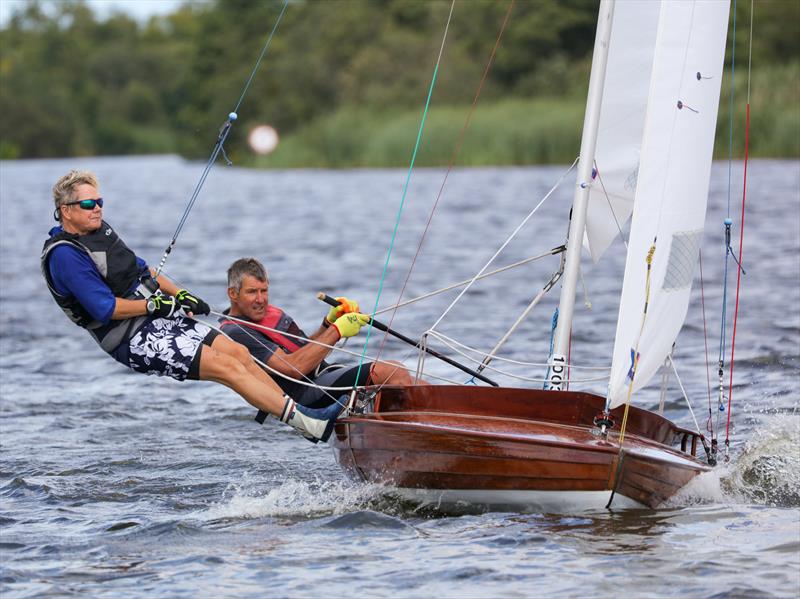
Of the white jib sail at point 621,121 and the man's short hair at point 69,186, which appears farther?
the white jib sail at point 621,121

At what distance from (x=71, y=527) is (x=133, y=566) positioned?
788 mm

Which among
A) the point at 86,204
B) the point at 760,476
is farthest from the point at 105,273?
the point at 760,476

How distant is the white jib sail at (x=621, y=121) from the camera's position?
6.83 metres

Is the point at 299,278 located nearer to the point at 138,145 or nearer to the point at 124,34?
the point at 138,145

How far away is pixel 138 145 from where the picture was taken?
90.1 metres

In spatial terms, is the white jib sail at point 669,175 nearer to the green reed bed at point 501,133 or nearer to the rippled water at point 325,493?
the rippled water at point 325,493

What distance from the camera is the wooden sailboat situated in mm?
5586

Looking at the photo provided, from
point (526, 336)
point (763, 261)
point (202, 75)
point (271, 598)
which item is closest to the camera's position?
point (271, 598)

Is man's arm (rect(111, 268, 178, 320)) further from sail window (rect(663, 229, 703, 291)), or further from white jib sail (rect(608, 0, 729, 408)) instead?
sail window (rect(663, 229, 703, 291))

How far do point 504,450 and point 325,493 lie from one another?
1.19 m

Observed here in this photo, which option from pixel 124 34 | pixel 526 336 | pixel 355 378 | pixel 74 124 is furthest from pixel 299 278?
pixel 124 34

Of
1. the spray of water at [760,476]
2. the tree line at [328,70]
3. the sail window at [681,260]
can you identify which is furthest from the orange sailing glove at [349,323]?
the tree line at [328,70]

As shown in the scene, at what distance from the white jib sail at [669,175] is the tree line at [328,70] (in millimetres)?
26248

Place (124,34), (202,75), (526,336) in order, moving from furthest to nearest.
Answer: (124,34) → (202,75) → (526,336)
